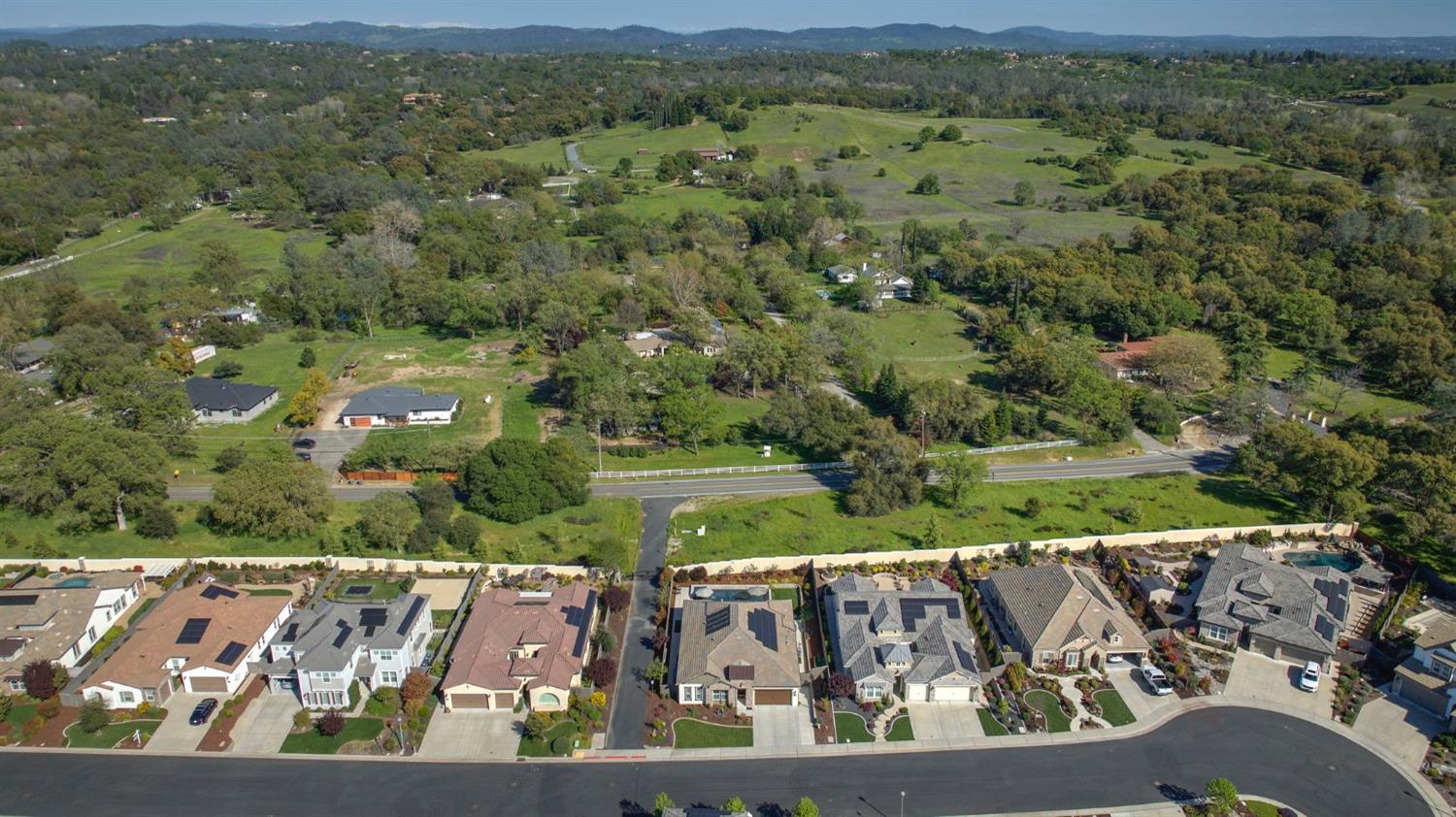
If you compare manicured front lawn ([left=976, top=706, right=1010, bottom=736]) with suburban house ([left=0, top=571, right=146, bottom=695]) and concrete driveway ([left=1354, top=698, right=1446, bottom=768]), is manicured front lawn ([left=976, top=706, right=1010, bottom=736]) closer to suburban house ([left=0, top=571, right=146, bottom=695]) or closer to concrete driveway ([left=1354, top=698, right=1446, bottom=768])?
concrete driveway ([left=1354, top=698, right=1446, bottom=768])

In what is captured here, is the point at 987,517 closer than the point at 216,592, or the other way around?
the point at 216,592

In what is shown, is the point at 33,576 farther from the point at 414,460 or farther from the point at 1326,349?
the point at 1326,349

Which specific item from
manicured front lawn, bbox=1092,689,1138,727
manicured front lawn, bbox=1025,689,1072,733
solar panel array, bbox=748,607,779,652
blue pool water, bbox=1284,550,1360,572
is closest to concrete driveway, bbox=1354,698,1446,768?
manicured front lawn, bbox=1092,689,1138,727

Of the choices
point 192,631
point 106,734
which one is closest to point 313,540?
point 192,631

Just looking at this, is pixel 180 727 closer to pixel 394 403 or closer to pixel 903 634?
pixel 903 634

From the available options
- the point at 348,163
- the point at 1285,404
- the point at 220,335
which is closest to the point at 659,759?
the point at 1285,404
